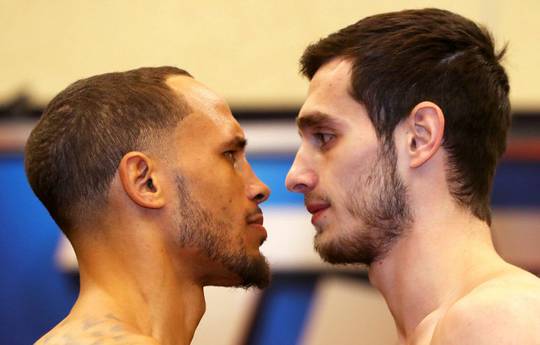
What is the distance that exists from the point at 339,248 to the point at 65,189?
589 mm

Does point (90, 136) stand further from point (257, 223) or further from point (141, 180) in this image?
point (257, 223)

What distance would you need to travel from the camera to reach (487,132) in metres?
1.88

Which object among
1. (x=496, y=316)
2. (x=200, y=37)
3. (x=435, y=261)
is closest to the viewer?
(x=496, y=316)

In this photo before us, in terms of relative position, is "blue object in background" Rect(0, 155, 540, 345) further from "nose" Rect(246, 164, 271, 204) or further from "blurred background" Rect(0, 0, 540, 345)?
"nose" Rect(246, 164, 271, 204)

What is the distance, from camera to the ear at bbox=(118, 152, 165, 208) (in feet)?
6.42

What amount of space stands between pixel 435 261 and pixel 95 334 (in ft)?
2.14

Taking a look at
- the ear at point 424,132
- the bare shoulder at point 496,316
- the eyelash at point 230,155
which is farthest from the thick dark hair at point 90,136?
the bare shoulder at point 496,316

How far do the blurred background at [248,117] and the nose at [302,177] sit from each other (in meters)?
1.11

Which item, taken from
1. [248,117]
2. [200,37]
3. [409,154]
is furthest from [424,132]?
[200,37]

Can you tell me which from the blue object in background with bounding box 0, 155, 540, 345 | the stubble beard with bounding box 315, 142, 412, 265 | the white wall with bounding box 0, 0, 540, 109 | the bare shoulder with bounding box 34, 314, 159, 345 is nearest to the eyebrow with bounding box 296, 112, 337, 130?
the stubble beard with bounding box 315, 142, 412, 265

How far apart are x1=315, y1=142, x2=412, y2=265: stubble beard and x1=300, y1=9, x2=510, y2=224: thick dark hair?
0.23 feet

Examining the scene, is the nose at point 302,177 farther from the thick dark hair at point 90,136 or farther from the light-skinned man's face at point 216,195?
the thick dark hair at point 90,136

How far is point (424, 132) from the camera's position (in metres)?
1.81

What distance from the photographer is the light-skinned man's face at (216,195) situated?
202cm
